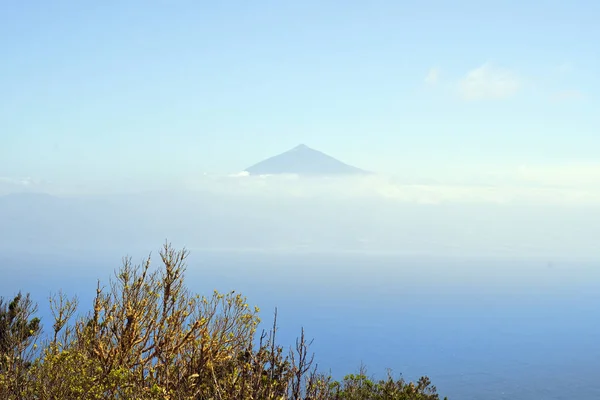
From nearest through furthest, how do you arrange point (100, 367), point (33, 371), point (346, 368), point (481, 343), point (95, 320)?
point (33, 371) → point (100, 367) → point (95, 320) → point (346, 368) → point (481, 343)

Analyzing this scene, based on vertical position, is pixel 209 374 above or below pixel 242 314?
below

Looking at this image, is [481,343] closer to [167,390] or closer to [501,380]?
[501,380]

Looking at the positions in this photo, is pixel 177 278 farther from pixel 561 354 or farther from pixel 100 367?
pixel 561 354

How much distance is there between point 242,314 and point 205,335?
1584 mm

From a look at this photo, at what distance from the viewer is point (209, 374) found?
1513 centimetres

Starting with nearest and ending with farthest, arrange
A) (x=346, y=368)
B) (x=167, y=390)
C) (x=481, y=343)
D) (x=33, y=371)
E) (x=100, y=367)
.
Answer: (x=167, y=390) < (x=33, y=371) < (x=100, y=367) < (x=346, y=368) < (x=481, y=343)

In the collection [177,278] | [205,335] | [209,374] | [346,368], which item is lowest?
[346,368]

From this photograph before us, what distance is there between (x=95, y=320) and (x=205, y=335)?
10.2ft

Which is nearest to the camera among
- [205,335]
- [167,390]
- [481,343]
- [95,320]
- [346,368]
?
[167,390]

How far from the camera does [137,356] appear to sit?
1571cm

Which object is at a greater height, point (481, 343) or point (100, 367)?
point (100, 367)

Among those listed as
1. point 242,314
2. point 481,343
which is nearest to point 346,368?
point 481,343

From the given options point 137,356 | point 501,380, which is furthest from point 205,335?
point 501,380

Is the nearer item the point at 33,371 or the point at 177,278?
the point at 33,371
